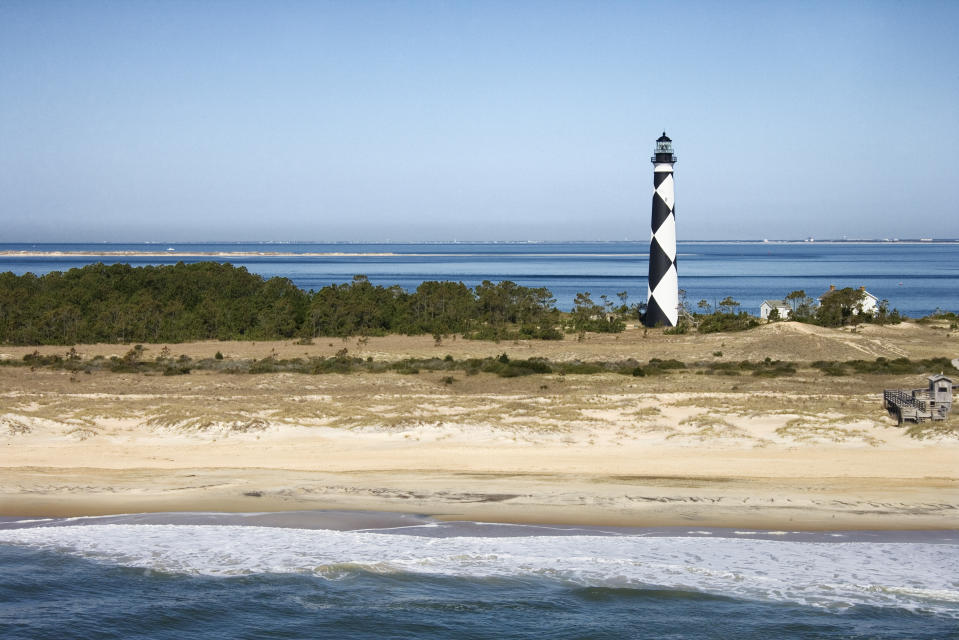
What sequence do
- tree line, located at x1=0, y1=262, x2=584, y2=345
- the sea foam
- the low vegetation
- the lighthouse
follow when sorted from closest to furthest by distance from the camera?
the sea foam, the low vegetation, tree line, located at x1=0, y1=262, x2=584, y2=345, the lighthouse

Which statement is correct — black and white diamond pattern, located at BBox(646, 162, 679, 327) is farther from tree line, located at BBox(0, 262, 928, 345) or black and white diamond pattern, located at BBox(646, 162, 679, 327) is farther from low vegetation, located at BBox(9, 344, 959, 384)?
low vegetation, located at BBox(9, 344, 959, 384)

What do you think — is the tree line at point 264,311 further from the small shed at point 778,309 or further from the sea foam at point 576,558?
the sea foam at point 576,558

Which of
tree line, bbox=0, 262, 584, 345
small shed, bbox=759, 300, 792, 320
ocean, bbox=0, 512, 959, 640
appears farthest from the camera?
small shed, bbox=759, 300, 792, 320

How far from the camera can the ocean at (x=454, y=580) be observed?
34.9ft

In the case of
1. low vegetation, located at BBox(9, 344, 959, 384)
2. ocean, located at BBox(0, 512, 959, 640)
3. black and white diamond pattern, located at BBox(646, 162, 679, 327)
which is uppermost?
black and white diamond pattern, located at BBox(646, 162, 679, 327)

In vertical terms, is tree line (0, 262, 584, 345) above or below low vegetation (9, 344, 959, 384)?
above

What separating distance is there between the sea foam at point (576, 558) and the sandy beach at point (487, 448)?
781 millimetres

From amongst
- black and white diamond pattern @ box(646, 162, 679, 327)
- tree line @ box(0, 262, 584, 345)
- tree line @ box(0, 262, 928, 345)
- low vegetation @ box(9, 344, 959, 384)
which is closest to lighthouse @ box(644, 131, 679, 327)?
black and white diamond pattern @ box(646, 162, 679, 327)

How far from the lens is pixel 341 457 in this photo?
16359mm

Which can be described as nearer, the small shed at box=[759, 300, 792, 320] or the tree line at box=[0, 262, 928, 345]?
the tree line at box=[0, 262, 928, 345]

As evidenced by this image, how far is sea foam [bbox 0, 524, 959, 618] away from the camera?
11.2 meters

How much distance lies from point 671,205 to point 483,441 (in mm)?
19762

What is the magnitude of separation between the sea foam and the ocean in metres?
0.03

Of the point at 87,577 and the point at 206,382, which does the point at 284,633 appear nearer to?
the point at 87,577
